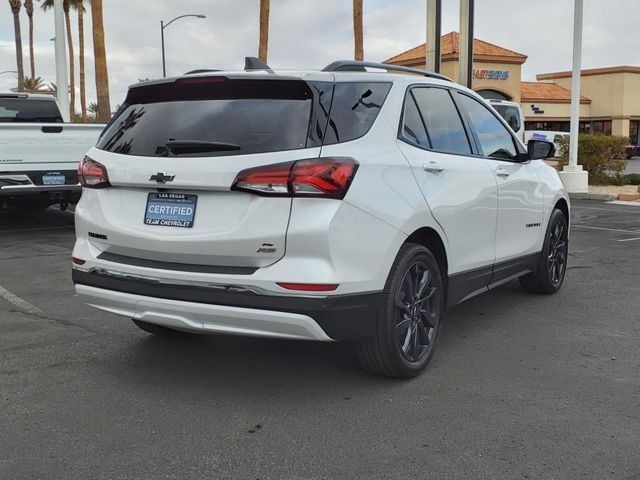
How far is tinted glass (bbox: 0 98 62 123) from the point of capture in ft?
37.8

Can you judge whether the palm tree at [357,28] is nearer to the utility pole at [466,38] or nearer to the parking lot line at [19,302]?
the utility pole at [466,38]

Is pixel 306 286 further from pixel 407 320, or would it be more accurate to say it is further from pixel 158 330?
pixel 158 330

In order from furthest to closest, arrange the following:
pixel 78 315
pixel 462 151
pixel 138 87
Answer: pixel 78 315 → pixel 462 151 → pixel 138 87

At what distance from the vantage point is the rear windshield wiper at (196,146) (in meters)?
3.70

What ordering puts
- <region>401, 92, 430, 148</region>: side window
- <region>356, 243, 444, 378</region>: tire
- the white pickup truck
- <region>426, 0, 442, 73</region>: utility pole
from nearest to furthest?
<region>356, 243, 444, 378</region>: tire
<region>401, 92, 430, 148</region>: side window
the white pickup truck
<region>426, 0, 442, 73</region>: utility pole

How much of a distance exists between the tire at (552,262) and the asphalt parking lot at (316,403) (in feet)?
1.29

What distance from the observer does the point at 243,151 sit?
3652mm

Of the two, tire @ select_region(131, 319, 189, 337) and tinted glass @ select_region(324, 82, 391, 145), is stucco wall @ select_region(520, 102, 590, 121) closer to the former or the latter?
tire @ select_region(131, 319, 189, 337)

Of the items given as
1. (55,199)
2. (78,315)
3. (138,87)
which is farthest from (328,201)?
(55,199)

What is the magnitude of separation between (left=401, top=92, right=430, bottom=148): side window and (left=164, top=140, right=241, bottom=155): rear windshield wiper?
1.10m

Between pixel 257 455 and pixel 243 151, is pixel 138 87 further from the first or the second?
pixel 257 455

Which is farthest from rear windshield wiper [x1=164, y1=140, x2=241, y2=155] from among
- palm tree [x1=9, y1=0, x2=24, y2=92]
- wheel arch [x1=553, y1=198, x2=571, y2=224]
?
palm tree [x1=9, y1=0, x2=24, y2=92]

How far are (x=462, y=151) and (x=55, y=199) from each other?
7.22 meters

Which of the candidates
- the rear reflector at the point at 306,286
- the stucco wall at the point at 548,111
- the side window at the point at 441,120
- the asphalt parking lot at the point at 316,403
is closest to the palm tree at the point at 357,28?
the asphalt parking lot at the point at 316,403
